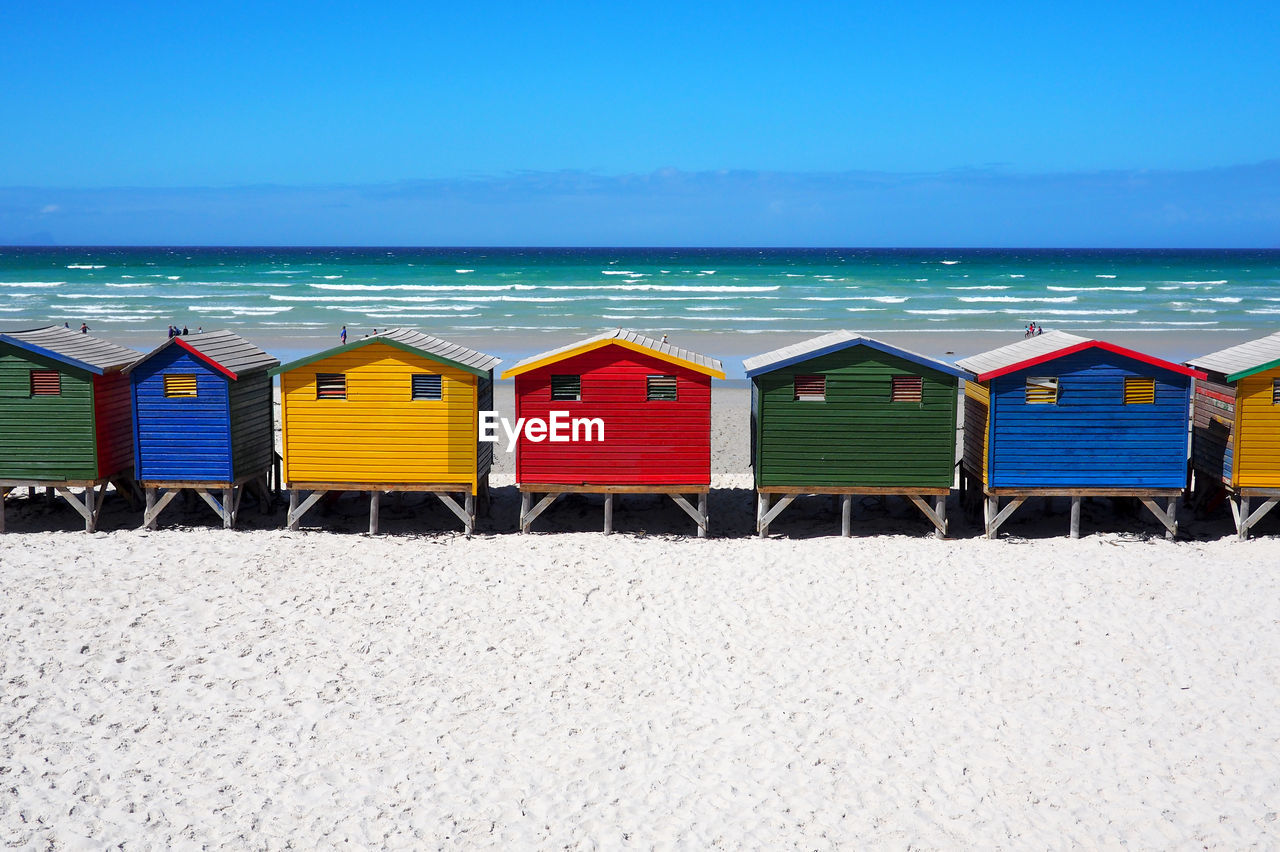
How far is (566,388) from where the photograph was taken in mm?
17344

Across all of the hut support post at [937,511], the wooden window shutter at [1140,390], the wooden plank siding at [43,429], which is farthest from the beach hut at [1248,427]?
the wooden plank siding at [43,429]

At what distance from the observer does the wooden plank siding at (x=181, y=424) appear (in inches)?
680

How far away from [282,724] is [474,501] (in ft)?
23.0

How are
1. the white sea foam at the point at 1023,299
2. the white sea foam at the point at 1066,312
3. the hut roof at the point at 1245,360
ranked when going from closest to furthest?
the hut roof at the point at 1245,360, the white sea foam at the point at 1066,312, the white sea foam at the point at 1023,299

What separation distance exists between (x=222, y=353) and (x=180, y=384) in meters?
0.84

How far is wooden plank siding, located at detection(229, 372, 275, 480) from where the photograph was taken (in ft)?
57.8

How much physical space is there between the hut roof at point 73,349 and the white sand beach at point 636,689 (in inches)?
109

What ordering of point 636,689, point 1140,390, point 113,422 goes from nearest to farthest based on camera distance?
point 636,689 < point 1140,390 < point 113,422

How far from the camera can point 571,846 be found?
9.40 meters

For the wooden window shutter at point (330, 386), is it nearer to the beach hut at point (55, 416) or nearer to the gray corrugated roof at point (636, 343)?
the gray corrugated roof at point (636, 343)

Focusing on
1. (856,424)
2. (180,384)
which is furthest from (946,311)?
(180,384)

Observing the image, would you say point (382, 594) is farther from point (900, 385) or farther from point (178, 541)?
point (900, 385)

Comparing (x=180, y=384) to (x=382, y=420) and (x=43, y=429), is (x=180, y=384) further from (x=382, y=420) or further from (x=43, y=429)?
(x=382, y=420)

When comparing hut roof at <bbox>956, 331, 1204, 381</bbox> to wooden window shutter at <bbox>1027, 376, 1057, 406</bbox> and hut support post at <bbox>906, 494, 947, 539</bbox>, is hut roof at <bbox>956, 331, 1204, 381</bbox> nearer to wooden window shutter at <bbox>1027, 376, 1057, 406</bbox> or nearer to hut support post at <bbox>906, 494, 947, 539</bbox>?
wooden window shutter at <bbox>1027, 376, 1057, 406</bbox>
